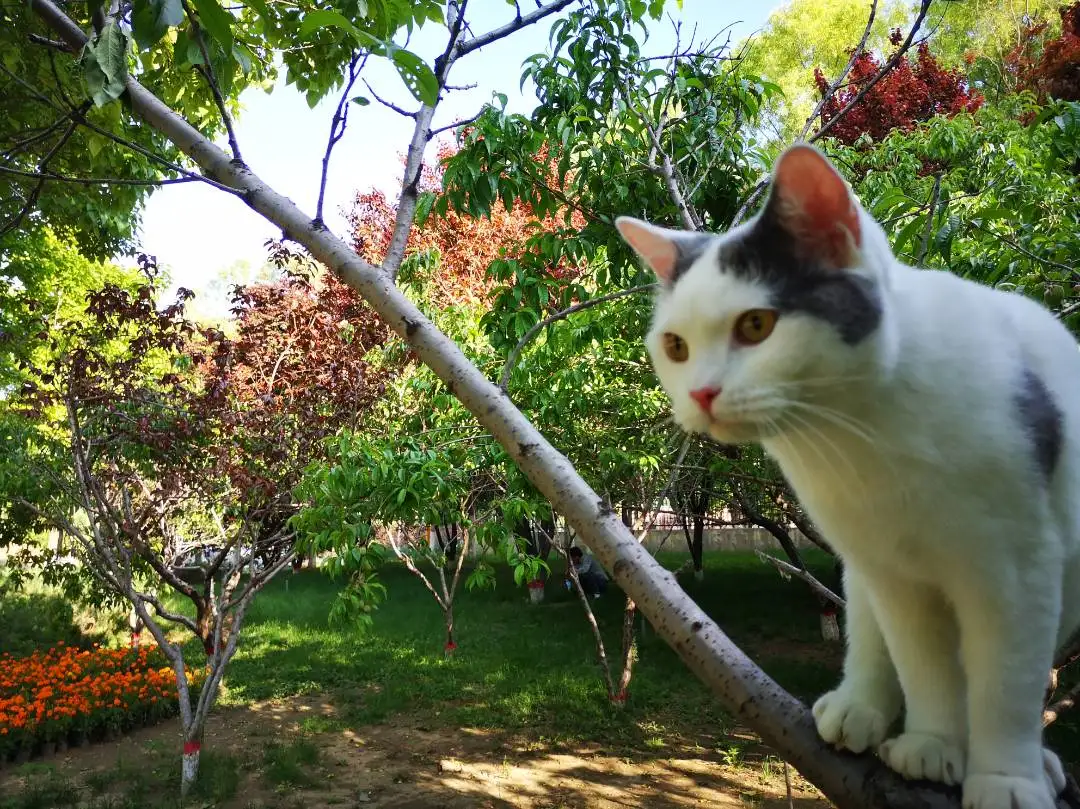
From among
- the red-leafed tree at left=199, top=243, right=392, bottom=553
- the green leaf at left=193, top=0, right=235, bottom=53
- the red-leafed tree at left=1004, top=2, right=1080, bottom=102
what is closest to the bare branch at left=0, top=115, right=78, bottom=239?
the green leaf at left=193, top=0, right=235, bottom=53

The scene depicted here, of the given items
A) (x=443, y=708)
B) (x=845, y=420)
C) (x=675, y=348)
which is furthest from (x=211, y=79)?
(x=443, y=708)

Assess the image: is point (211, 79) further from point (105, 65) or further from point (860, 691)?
point (860, 691)

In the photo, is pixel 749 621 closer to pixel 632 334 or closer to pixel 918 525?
pixel 632 334

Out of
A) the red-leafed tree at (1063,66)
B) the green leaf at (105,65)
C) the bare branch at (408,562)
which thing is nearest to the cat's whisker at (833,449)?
the green leaf at (105,65)

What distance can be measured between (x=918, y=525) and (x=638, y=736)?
5.63 meters

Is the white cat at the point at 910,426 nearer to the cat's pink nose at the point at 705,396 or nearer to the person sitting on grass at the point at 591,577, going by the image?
the cat's pink nose at the point at 705,396

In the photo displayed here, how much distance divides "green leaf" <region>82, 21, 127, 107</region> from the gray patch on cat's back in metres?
0.95

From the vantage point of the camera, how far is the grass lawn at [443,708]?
494 centimetres

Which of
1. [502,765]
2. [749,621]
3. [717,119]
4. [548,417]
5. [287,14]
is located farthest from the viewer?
[749,621]

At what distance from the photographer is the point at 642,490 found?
5930 mm

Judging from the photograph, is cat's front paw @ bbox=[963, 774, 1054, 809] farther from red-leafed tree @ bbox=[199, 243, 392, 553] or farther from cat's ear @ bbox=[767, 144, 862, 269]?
red-leafed tree @ bbox=[199, 243, 392, 553]

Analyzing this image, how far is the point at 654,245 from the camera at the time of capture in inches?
39.2

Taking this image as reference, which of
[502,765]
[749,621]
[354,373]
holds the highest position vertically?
[354,373]

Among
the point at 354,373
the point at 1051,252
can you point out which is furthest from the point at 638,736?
the point at 1051,252
